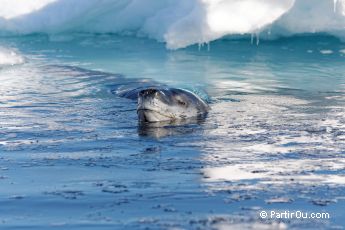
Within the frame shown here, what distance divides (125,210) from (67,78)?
267 inches

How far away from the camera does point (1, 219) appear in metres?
3.57

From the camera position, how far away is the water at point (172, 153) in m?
3.71

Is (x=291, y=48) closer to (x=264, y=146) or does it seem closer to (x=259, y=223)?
(x=264, y=146)

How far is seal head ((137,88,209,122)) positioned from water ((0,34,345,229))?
0.54 ft

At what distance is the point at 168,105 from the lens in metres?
6.77

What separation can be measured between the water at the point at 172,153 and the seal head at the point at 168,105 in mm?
165

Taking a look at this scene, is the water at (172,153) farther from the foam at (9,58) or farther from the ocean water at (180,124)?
the foam at (9,58)

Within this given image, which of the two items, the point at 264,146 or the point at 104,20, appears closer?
the point at 264,146

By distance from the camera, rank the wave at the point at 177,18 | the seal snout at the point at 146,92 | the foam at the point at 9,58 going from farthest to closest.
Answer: the foam at the point at 9,58
the wave at the point at 177,18
the seal snout at the point at 146,92

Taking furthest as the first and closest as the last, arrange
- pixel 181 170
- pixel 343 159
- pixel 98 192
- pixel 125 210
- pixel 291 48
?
pixel 291 48 → pixel 343 159 → pixel 181 170 → pixel 98 192 → pixel 125 210

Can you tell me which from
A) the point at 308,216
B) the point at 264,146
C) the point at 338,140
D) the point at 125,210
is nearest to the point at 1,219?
the point at 125,210

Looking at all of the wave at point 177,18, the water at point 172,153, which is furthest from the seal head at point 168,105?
the wave at point 177,18

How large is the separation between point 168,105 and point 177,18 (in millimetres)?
6349

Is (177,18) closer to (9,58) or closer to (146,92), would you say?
(9,58)
